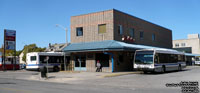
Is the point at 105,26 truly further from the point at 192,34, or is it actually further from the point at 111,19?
the point at 192,34

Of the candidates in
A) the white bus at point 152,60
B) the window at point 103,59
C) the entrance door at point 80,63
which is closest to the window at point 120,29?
the window at point 103,59

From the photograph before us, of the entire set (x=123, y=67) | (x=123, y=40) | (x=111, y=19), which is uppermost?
(x=111, y=19)

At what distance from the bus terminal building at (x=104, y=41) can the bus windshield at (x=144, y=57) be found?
238cm

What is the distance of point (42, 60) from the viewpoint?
32.2m

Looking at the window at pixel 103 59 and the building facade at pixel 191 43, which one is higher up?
the building facade at pixel 191 43

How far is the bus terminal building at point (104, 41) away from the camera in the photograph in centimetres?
2966

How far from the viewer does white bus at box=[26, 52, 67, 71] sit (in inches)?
1249

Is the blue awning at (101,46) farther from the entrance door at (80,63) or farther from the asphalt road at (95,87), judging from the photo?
the asphalt road at (95,87)

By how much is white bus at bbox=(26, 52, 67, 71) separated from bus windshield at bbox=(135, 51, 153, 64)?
11.8m

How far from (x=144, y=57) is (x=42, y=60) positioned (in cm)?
1412

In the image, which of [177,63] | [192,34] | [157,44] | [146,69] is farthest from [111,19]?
[192,34]

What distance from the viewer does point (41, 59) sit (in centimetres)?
3212

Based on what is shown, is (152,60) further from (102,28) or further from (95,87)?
(95,87)

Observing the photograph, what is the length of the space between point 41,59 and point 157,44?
22.0 m
